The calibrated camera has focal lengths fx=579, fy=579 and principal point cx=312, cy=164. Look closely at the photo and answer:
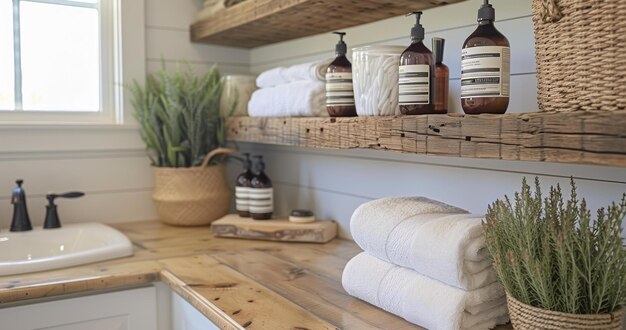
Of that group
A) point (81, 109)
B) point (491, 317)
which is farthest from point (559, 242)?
point (81, 109)

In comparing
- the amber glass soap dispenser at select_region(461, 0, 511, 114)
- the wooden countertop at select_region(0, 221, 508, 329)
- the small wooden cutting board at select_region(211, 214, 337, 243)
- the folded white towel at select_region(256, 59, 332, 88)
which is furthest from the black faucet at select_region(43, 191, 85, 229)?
the amber glass soap dispenser at select_region(461, 0, 511, 114)

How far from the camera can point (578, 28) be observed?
819mm

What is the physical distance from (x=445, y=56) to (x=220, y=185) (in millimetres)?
917

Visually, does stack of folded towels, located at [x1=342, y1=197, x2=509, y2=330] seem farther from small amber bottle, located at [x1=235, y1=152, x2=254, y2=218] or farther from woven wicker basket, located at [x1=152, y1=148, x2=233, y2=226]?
woven wicker basket, located at [x1=152, y1=148, x2=233, y2=226]

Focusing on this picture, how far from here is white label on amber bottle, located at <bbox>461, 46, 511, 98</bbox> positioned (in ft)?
3.21

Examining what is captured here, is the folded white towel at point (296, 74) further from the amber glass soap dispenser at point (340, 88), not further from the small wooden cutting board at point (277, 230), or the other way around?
the small wooden cutting board at point (277, 230)

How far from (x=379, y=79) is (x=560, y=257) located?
54 centimetres

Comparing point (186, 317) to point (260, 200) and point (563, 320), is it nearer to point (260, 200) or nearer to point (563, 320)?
point (260, 200)

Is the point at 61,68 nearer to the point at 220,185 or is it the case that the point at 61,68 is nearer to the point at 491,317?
the point at 220,185

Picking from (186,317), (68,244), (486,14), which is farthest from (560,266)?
(68,244)

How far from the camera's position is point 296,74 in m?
1.57

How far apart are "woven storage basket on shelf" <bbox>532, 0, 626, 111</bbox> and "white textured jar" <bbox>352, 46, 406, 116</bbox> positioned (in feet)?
1.20

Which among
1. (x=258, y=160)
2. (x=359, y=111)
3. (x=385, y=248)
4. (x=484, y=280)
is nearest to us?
(x=484, y=280)

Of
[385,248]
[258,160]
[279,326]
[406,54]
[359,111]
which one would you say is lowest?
[279,326]
